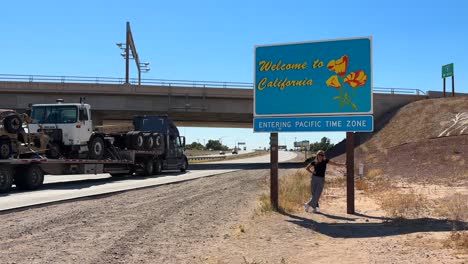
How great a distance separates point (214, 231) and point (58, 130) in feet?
50.7

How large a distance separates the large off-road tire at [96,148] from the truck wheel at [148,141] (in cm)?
502

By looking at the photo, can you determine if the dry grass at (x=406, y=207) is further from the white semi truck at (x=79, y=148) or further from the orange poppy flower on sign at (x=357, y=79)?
the white semi truck at (x=79, y=148)

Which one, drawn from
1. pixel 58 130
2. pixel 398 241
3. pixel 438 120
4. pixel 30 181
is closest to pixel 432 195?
pixel 398 241

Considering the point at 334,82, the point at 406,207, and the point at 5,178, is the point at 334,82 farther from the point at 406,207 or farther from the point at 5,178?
the point at 5,178

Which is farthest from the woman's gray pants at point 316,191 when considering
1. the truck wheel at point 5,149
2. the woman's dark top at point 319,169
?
the truck wheel at point 5,149

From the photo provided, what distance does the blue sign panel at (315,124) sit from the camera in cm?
1221

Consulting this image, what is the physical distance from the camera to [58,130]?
22938 mm

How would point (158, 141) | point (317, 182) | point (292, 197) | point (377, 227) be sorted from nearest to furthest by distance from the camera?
point (377, 227), point (317, 182), point (292, 197), point (158, 141)

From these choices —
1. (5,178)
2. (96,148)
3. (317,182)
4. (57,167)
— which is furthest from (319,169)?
(96,148)

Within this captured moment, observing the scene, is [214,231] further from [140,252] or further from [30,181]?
[30,181]

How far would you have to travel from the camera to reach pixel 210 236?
9.09m

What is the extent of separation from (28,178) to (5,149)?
1446 mm

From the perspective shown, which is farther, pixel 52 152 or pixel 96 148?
pixel 96 148

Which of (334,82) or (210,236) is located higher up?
(334,82)
